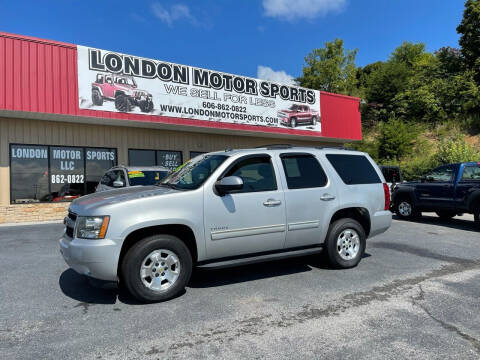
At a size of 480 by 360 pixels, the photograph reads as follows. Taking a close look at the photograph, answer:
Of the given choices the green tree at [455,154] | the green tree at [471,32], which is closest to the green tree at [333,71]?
the green tree at [471,32]

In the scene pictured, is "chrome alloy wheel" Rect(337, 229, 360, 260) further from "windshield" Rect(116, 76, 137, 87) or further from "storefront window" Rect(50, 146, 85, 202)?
"storefront window" Rect(50, 146, 85, 202)

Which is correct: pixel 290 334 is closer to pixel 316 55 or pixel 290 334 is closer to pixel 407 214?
pixel 407 214

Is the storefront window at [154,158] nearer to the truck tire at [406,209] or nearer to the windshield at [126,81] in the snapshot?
the windshield at [126,81]

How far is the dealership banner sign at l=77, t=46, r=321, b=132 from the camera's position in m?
12.0

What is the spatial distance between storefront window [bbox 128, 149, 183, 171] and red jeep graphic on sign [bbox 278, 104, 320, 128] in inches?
212

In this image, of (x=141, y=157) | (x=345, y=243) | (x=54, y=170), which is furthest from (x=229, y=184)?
(x=141, y=157)

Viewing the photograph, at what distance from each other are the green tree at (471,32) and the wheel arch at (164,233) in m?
34.7

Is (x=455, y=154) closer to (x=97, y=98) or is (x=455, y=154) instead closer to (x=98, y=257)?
(x=97, y=98)

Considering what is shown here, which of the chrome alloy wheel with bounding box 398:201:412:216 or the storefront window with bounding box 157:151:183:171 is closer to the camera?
the chrome alloy wheel with bounding box 398:201:412:216

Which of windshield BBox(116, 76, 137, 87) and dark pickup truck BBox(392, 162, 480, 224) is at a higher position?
windshield BBox(116, 76, 137, 87)

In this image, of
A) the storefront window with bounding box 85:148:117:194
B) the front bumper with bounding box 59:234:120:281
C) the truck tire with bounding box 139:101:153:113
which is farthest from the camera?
the storefront window with bounding box 85:148:117:194

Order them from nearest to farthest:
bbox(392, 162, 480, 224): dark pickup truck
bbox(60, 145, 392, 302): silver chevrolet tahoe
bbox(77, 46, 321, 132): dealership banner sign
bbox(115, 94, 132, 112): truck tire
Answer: bbox(60, 145, 392, 302): silver chevrolet tahoe → bbox(392, 162, 480, 224): dark pickup truck → bbox(77, 46, 321, 132): dealership banner sign → bbox(115, 94, 132, 112): truck tire

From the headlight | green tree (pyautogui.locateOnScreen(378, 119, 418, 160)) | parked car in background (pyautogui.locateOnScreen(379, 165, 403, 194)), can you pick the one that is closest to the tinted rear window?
the headlight

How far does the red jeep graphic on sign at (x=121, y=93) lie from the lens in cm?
1202
